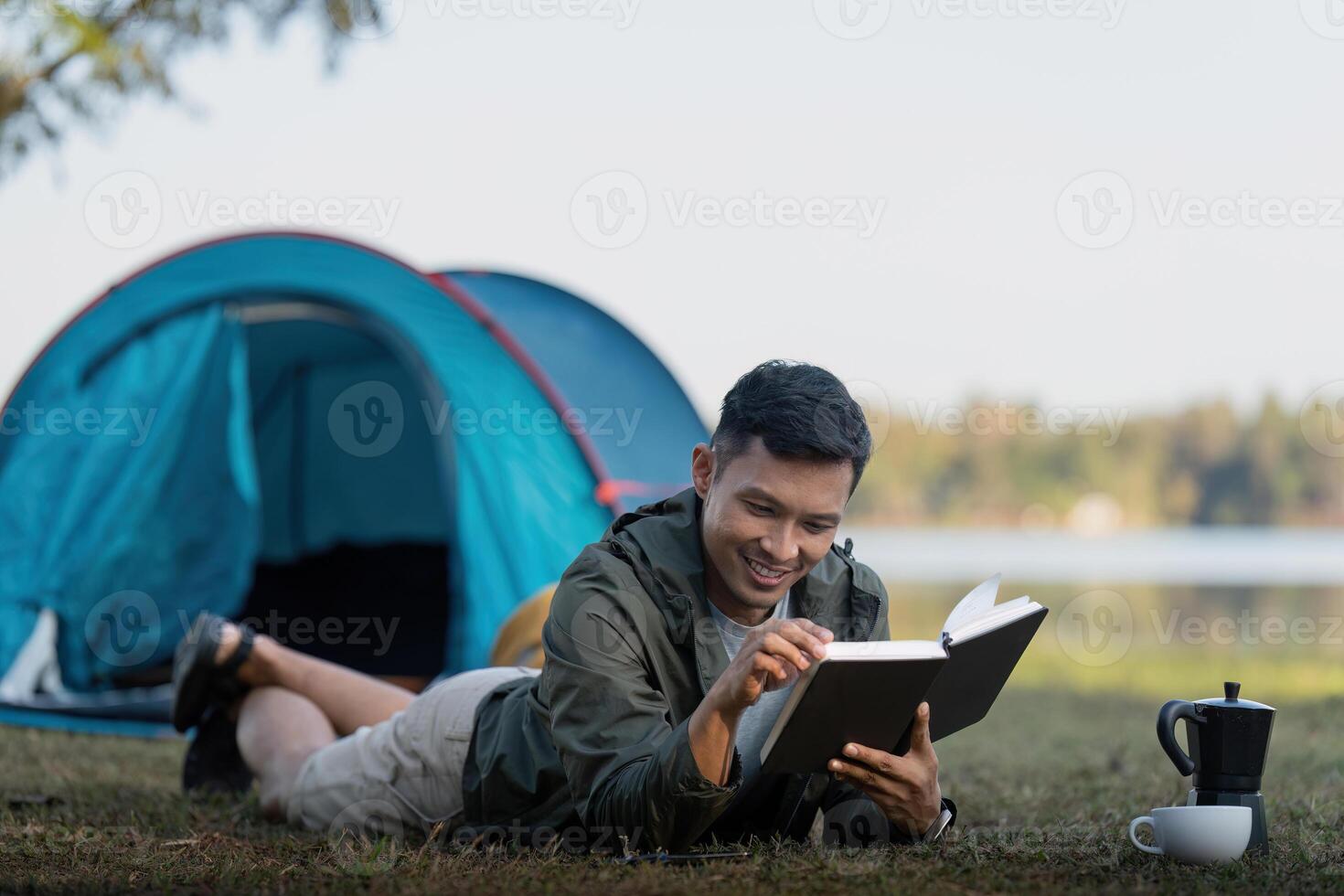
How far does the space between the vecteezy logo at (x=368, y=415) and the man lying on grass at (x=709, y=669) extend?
4507 mm

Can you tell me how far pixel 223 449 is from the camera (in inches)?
234

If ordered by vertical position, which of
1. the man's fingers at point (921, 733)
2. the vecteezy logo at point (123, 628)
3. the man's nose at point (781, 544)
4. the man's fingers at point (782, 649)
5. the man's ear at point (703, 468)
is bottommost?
the vecteezy logo at point (123, 628)

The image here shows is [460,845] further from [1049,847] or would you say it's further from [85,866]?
[1049,847]

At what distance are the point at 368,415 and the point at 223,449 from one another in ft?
4.63

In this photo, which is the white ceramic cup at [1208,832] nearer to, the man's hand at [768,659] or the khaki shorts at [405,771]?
the man's hand at [768,659]

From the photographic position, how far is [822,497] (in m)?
2.29

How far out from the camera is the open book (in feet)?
6.55

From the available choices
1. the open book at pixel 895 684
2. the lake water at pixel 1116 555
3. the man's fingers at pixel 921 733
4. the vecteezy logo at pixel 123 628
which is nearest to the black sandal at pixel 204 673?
the open book at pixel 895 684

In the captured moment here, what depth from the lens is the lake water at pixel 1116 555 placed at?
2458 cm

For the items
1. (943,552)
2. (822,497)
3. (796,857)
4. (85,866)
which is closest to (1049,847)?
(796,857)

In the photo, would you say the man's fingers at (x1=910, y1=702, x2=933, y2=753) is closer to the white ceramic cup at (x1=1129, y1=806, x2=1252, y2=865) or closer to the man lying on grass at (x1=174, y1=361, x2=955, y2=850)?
the man lying on grass at (x1=174, y1=361, x2=955, y2=850)
